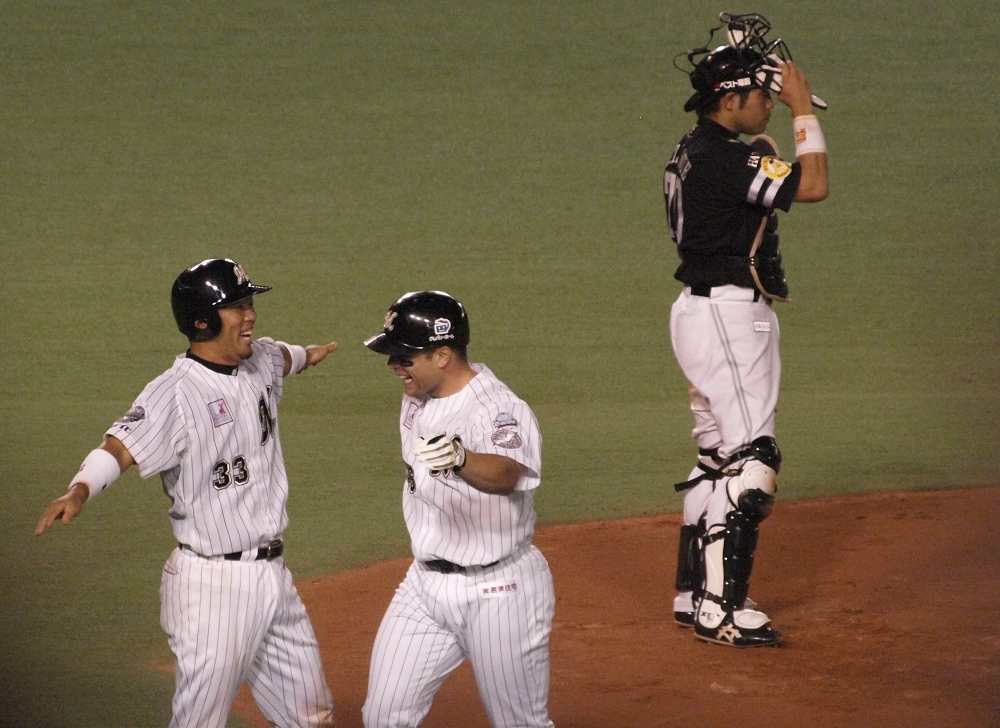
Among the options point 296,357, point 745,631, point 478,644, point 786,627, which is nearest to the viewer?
point 478,644

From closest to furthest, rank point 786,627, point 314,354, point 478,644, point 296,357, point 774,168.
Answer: point 478,644 < point 296,357 < point 314,354 < point 774,168 < point 786,627

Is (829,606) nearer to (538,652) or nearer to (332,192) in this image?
(538,652)

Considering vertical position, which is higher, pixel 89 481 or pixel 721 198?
pixel 721 198

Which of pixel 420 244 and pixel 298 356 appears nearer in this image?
pixel 298 356

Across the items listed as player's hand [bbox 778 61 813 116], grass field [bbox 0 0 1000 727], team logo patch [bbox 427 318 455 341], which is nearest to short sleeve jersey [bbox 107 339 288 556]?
team logo patch [bbox 427 318 455 341]

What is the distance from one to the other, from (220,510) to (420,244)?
21.1ft

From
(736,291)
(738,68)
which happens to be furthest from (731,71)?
(736,291)

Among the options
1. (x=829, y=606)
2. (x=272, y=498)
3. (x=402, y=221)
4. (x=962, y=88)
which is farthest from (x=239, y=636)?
(x=962, y=88)

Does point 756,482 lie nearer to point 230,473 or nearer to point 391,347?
point 391,347

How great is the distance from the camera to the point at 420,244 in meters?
9.95

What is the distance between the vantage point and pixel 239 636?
11.9ft

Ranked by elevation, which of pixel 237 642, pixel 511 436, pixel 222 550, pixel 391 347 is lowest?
pixel 237 642

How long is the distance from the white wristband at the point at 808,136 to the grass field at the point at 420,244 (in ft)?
7.51

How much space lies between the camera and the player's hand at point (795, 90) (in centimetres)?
481
